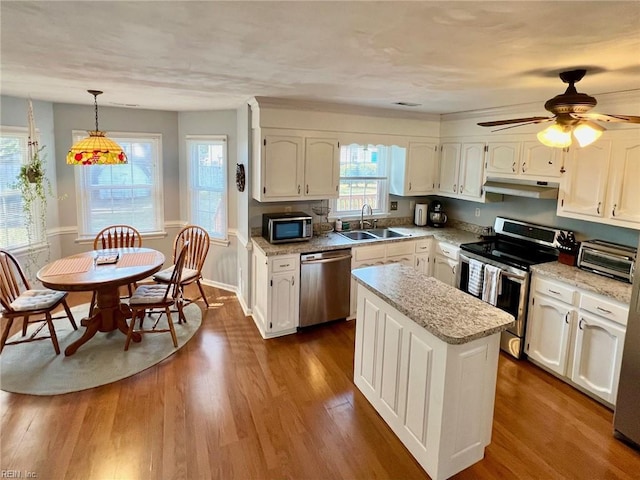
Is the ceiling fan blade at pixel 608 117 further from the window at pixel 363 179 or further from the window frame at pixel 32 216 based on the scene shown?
the window frame at pixel 32 216

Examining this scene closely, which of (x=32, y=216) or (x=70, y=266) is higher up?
(x=32, y=216)

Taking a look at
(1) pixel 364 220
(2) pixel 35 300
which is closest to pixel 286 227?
(1) pixel 364 220

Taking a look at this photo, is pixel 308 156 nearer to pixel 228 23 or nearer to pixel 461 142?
pixel 461 142

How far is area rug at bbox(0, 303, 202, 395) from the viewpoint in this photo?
9.98 ft

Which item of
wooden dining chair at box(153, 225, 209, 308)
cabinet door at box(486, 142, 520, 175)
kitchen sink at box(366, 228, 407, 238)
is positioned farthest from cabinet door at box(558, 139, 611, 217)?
wooden dining chair at box(153, 225, 209, 308)

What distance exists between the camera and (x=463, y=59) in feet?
6.93

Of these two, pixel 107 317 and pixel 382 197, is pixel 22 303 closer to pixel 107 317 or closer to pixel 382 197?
pixel 107 317

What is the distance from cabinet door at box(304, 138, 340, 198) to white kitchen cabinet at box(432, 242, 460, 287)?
1441 millimetres

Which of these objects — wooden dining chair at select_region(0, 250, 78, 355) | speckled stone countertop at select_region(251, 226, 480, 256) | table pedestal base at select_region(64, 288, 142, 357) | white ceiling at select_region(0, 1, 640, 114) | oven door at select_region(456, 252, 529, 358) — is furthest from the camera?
speckled stone countertop at select_region(251, 226, 480, 256)

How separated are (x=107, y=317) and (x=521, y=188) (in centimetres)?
431

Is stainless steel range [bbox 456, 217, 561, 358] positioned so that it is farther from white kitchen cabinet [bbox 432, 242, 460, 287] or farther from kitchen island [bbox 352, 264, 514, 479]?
kitchen island [bbox 352, 264, 514, 479]

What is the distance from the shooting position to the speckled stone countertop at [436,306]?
2051 mm

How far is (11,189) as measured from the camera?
14.0ft

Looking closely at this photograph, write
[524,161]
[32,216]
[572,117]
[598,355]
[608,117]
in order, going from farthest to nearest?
[32,216] < [524,161] < [598,355] < [572,117] < [608,117]
